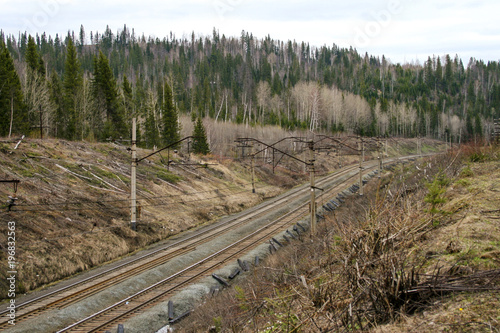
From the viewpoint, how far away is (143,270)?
61.0 ft

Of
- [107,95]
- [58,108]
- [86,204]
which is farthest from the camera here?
[58,108]

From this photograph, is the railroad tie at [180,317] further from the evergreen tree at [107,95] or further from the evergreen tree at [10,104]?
the evergreen tree at [107,95]

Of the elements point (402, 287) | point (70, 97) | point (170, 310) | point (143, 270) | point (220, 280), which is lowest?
point (143, 270)

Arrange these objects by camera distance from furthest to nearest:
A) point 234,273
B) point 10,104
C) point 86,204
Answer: point 10,104
point 86,204
point 234,273

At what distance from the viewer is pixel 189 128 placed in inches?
2702

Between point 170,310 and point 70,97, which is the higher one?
point 70,97

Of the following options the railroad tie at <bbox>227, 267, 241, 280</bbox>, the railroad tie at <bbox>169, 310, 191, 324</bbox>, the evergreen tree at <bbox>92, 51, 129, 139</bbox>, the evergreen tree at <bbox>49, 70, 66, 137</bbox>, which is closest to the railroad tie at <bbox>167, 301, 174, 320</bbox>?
the railroad tie at <bbox>169, 310, 191, 324</bbox>

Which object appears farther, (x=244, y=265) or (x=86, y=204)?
(x=86, y=204)

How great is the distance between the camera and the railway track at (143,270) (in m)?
13.3

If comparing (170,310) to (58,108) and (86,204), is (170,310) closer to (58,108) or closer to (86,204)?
(86,204)

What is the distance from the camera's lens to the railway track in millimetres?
13258

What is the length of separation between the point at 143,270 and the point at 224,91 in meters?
92.3

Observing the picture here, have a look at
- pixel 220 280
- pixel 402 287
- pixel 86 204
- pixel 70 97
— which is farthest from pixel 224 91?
pixel 402 287

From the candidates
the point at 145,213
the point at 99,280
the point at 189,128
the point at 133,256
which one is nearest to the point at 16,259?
the point at 99,280
